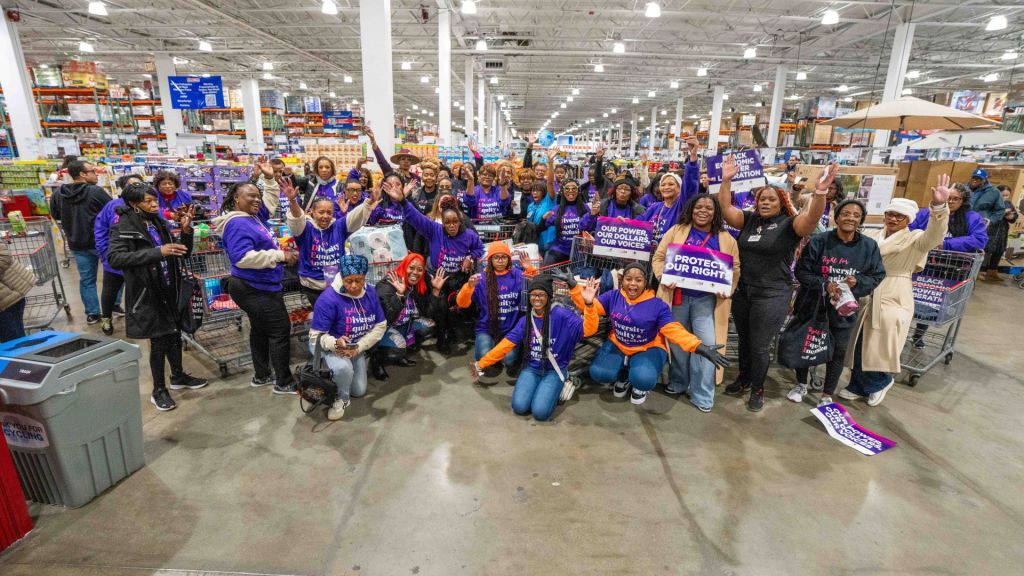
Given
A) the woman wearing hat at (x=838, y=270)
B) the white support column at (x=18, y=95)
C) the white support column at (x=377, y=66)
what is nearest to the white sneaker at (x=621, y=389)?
the woman wearing hat at (x=838, y=270)

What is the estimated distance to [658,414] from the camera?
13.0 ft

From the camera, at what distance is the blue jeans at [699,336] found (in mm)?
3959

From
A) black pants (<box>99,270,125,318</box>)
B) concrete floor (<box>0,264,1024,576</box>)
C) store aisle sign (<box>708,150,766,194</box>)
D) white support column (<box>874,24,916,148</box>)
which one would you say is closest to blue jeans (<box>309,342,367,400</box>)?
concrete floor (<box>0,264,1024,576</box>)

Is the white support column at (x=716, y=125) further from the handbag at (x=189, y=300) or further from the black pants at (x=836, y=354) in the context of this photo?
the handbag at (x=189, y=300)

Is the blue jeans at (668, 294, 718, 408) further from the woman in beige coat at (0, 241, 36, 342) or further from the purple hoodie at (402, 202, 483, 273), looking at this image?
the woman in beige coat at (0, 241, 36, 342)

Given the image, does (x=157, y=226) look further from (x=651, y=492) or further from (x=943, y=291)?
(x=943, y=291)

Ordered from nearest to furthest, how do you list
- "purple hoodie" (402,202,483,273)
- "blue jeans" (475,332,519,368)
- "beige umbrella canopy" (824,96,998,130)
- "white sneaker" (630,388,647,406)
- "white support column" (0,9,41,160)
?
"white sneaker" (630,388,647,406)
"blue jeans" (475,332,519,368)
"purple hoodie" (402,202,483,273)
"beige umbrella canopy" (824,96,998,130)
"white support column" (0,9,41,160)

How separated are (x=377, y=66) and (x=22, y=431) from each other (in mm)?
7611

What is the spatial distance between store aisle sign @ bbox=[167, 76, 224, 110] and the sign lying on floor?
1769cm

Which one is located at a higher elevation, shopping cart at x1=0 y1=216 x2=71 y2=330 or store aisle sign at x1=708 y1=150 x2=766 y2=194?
store aisle sign at x1=708 y1=150 x2=766 y2=194

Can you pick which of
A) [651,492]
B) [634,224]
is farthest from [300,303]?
[651,492]

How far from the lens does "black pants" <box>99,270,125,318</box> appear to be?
5.16 m

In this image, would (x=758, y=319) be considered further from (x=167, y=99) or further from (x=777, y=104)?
(x=167, y=99)

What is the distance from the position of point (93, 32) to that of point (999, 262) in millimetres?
27165
